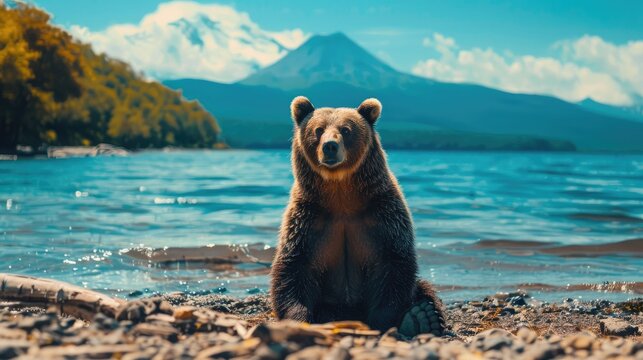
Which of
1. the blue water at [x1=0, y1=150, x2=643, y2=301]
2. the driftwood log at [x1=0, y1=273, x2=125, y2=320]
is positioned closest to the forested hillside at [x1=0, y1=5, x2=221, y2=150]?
the blue water at [x1=0, y1=150, x2=643, y2=301]

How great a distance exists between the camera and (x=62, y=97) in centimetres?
5775

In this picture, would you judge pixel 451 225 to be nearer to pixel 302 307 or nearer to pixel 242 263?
pixel 242 263

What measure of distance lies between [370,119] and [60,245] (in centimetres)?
891

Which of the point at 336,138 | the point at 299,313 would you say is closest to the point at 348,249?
the point at 299,313

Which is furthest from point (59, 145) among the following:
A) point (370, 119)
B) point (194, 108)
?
point (370, 119)

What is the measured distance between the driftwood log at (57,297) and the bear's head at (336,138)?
1936 millimetres

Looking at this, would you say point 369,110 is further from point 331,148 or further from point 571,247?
point 571,247

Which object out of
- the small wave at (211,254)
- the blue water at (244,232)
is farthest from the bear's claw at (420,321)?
the small wave at (211,254)

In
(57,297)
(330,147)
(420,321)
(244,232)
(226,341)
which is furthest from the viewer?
(244,232)

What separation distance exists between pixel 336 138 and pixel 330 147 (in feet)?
0.52

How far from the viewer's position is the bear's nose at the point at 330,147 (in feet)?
21.4

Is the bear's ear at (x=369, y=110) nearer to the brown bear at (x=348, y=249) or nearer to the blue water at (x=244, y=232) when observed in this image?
the brown bear at (x=348, y=249)

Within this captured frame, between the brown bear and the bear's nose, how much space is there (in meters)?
0.14

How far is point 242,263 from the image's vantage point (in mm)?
13555
